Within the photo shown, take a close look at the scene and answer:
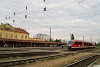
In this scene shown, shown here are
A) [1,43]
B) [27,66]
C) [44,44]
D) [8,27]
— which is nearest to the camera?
[27,66]

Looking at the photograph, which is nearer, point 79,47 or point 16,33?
point 79,47

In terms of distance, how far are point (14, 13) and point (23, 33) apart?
76.1 meters

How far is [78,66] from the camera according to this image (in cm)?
1477

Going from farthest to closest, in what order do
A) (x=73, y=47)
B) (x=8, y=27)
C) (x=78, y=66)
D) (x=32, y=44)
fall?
(x=8, y=27)
(x=32, y=44)
(x=73, y=47)
(x=78, y=66)

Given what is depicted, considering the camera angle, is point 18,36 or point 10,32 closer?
point 10,32

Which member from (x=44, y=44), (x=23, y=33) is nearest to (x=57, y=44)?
(x=44, y=44)

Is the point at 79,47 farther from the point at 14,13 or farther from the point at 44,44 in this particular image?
the point at 44,44

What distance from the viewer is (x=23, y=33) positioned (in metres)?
108

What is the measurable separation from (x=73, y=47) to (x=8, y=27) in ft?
171

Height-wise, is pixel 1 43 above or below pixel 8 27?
below

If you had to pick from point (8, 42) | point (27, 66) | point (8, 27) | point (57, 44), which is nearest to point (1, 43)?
point (8, 42)

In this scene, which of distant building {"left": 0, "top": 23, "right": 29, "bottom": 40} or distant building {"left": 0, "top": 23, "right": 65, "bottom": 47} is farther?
distant building {"left": 0, "top": 23, "right": 29, "bottom": 40}

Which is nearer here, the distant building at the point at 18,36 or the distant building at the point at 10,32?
the distant building at the point at 18,36

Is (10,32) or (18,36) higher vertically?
(10,32)
